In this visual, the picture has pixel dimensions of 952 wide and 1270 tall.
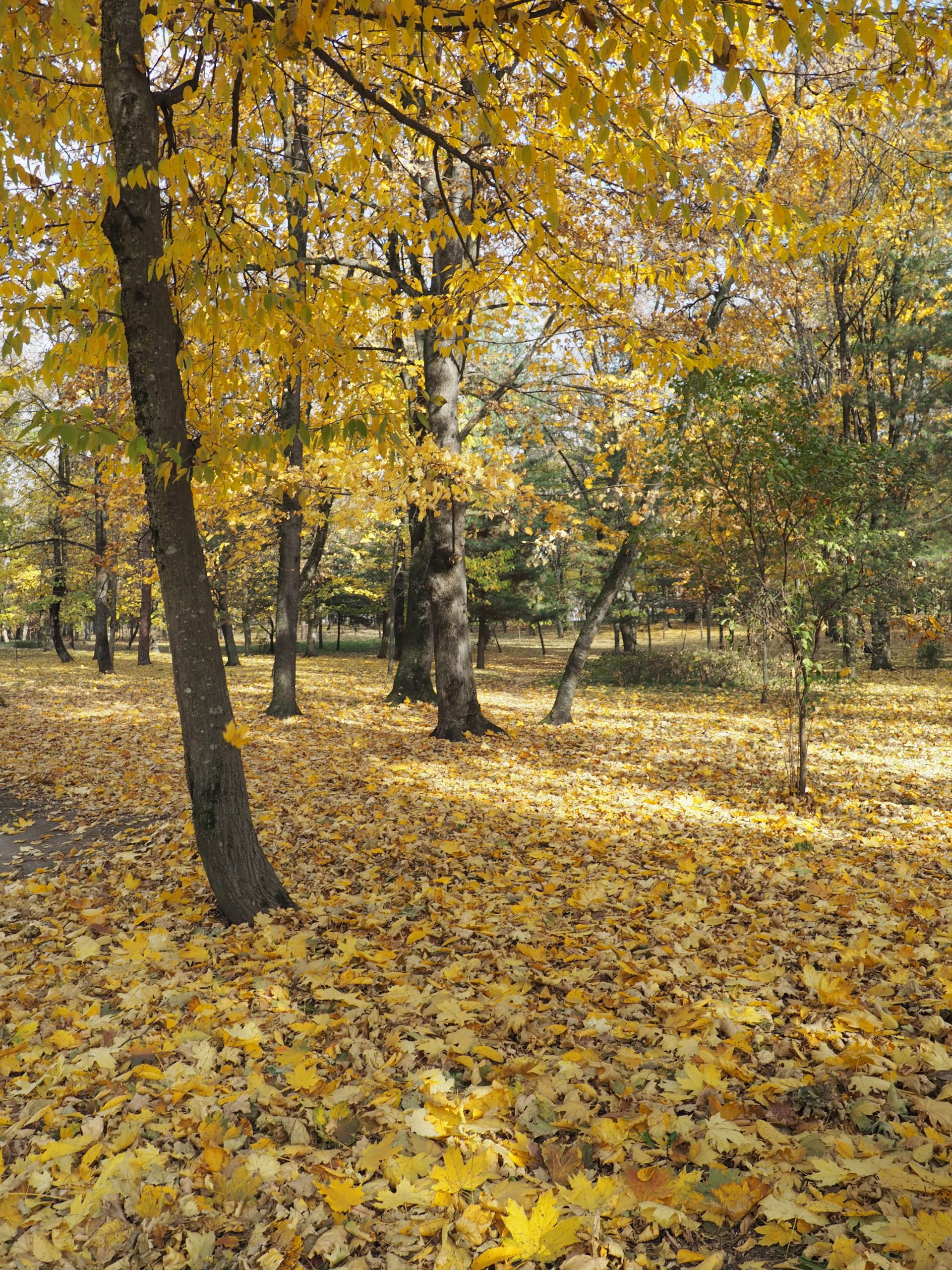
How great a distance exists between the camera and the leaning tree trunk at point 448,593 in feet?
33.8

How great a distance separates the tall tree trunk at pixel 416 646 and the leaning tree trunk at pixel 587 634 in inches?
109

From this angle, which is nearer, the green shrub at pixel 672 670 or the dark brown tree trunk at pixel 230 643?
the green shrub at pixel 672 670

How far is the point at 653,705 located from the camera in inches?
628

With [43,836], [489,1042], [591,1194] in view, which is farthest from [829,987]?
[43,836]

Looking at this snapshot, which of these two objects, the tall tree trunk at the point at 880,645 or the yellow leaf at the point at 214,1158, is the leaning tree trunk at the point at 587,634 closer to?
the tall tree trunk at the point at 880,645

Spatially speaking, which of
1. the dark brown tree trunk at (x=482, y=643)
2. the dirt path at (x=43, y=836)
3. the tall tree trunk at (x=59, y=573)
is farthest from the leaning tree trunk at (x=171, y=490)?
the dark brown tree trunk at (x=482, y=643)

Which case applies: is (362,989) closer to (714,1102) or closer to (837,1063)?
(714,1102)

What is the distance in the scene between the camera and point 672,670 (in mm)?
20000

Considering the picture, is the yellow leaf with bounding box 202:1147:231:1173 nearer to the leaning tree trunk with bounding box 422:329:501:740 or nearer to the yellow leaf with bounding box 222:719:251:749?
the yellow leaf with bounding box 222:719:251:749

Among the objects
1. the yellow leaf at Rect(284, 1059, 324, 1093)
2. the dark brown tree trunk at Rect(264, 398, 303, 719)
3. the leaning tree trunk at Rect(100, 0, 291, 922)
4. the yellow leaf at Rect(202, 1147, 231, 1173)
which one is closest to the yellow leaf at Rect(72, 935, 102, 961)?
the leaning tree trunk at Rect(100, 0, 291, 922)

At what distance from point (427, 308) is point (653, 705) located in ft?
36.7

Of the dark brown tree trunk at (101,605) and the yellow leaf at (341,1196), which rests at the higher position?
the dark brown tree trunk at (101,605)

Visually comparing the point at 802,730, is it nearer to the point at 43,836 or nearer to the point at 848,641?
the point at 848,641

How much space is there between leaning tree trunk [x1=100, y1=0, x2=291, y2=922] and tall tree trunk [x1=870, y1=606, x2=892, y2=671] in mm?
12978
